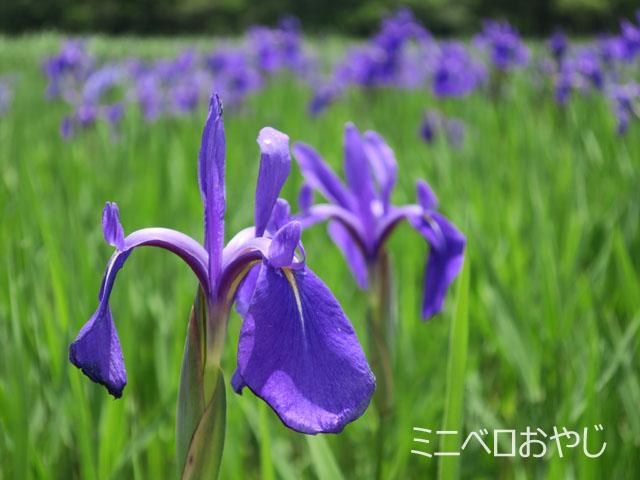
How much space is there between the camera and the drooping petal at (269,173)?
47 centimetres

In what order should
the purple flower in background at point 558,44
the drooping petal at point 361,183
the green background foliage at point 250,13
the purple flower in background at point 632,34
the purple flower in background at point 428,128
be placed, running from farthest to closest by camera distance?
1. the green background foliage at point 250,13
2. the purple flower in background at point 558,44
3. the purple flower in background at point 428,128
4. the purple flower in background at point 632,34
5. the drooping petal at point 361,183

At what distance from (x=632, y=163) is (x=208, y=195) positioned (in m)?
1.77

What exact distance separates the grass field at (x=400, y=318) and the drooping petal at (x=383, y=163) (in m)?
0.19

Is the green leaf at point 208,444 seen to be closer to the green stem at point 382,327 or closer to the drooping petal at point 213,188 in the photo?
the drooping petal at point 213,188

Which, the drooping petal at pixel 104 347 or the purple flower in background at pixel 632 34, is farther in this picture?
the purple flower in background at pixel 632 34

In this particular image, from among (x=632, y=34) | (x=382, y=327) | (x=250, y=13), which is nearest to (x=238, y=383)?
(x=382, y=327)

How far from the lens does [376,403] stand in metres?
0.84

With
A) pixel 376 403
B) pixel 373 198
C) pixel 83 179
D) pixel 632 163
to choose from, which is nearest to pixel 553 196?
pixel 632 163

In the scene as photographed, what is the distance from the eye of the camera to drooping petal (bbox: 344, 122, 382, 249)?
2.99ft

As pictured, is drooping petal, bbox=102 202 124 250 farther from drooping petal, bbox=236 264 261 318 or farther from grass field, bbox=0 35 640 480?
grass field, bbox=0 35 640 480

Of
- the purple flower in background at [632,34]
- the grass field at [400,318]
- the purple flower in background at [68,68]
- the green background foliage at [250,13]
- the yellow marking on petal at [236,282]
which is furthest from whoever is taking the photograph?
the green background foliage at [250,13]

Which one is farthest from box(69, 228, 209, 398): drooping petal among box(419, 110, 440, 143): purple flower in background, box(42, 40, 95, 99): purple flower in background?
box(42, 40, 95, 99): purple flower in background

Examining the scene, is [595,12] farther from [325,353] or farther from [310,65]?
[325,353]

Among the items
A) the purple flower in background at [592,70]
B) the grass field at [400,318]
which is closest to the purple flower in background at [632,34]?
the grass field at [400,318]
